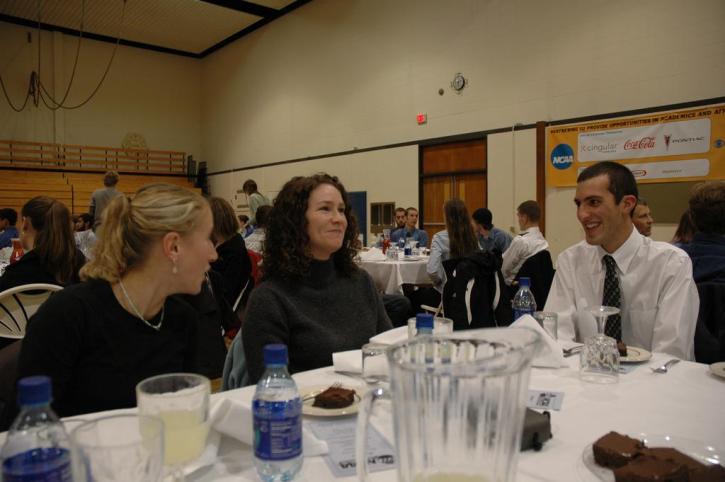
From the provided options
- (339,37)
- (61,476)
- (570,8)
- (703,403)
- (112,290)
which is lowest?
(703,403)

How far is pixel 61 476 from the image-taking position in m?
0.69

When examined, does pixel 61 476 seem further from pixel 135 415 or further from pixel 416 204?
pixel 416 204

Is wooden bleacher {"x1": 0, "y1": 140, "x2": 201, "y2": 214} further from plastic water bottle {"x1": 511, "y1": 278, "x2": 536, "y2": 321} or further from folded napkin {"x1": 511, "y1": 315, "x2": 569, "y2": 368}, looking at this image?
folded napkin {"x1": 511, "y1": 315, "x2": 569, "y2": 368}

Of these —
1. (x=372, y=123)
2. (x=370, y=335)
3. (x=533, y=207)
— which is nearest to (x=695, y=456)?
(x=370, y=335)

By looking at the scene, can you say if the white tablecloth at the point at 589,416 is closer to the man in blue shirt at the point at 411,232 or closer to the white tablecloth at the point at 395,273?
the white tablecloth at the point at 395,273

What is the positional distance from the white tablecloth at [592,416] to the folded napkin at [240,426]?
0.07ft

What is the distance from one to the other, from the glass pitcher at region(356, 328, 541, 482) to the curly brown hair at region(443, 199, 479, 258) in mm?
4058

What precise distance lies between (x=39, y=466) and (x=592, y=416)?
113cm

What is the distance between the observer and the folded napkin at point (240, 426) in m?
1.01

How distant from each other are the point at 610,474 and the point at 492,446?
38cm

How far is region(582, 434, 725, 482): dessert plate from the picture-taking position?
92 centimetres

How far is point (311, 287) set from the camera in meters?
1.92

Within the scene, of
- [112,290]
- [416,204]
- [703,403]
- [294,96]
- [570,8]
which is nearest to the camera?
[703,403]

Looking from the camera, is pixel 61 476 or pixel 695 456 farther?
pixel 695 456
